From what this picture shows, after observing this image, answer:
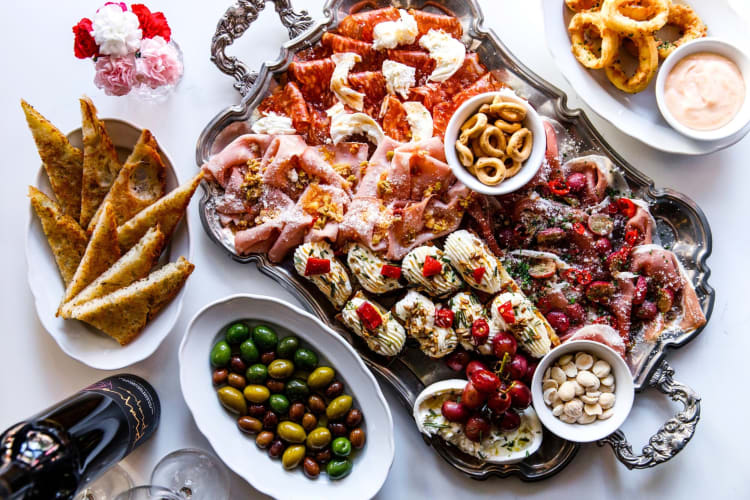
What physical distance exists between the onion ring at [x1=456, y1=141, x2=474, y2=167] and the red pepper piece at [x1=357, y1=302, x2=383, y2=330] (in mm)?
657

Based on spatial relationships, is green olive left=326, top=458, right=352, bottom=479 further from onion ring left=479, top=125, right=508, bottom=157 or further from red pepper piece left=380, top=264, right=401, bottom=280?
onion ring left=479, top=125, right=508, bottom=157

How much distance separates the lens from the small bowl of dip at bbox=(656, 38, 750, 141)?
2357 millimetres

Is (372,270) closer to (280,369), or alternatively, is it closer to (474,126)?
(280,369)

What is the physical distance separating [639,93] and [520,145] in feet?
2.27

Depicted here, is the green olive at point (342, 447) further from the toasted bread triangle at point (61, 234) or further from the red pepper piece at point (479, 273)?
the toasted bread triangle at point (61, 234)

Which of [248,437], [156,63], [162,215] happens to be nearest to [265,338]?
[248,437]

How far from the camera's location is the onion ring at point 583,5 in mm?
2463

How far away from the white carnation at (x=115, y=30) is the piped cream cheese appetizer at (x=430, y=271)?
1.40 m

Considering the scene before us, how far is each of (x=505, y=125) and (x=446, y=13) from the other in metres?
0.67

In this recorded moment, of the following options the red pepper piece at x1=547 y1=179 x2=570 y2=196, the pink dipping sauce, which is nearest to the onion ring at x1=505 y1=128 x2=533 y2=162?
the red pepper piece at x1=547 y1=179 x2=570 y2=196

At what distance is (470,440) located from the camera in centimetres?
234

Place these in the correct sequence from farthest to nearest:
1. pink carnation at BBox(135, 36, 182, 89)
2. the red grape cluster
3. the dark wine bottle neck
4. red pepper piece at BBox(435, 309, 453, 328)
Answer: pink carnation at BBox(135, 36, 182, 89), red pepper piece at BBox(435, 309, 453, 328), the red grape cluster, the dark wine bottle neck

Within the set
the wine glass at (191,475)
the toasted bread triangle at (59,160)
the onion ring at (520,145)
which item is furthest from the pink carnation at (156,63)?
the wine glass at (191,475)

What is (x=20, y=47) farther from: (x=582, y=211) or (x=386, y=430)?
(x=582, y=211)
